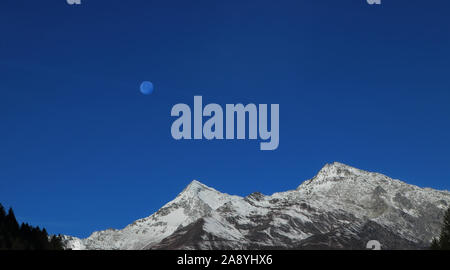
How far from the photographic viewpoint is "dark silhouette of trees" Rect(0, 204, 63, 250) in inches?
5050

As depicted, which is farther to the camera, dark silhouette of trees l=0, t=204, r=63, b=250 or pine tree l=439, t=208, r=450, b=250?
pine tree l=439, t=208, r=450, b=250

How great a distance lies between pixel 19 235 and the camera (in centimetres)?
13812

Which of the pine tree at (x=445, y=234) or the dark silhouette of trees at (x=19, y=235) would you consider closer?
the dark silhouette of trees at (x=19, y=235)

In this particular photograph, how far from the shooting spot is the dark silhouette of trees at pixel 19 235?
128 meters
